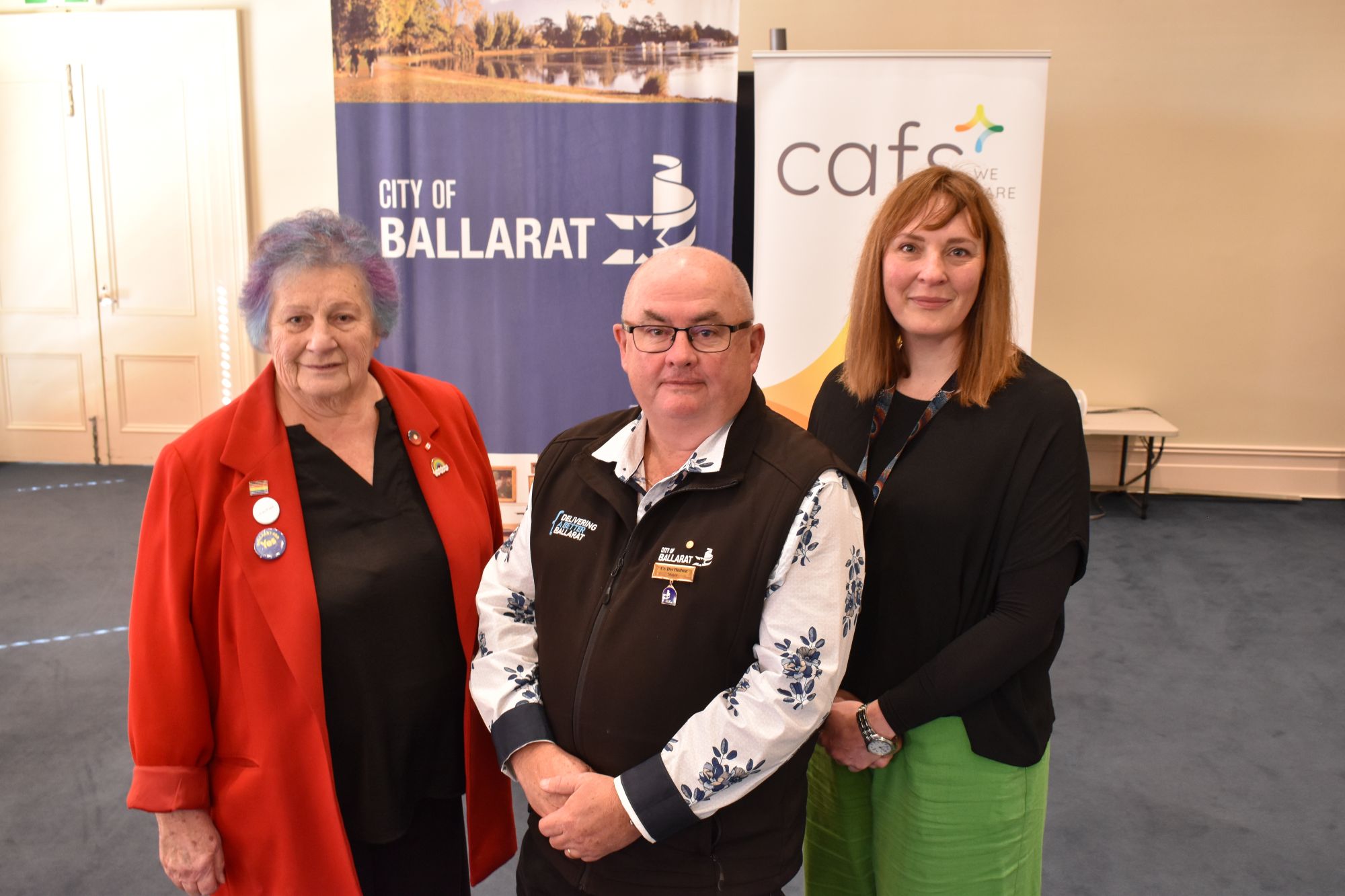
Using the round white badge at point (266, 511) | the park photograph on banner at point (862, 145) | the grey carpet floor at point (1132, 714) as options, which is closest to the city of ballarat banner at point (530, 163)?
the park photograph on banner at point (862, 145)

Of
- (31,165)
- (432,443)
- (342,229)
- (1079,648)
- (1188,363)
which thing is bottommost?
(1079,648)

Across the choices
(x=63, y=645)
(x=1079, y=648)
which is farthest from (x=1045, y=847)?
(x=63, y=645)

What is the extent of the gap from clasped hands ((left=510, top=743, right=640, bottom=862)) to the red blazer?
0.38 meters

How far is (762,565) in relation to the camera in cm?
128

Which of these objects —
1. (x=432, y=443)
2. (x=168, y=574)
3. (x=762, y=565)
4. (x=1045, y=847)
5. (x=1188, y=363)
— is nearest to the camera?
(x=762, y=565)

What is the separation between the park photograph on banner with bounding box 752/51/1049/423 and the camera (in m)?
4.06

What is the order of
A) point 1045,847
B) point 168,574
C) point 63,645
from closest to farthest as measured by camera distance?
point 168,574 → point 1045,847 → point 63,645

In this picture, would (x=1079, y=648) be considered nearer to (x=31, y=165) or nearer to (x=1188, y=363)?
(x=1188, y=363)

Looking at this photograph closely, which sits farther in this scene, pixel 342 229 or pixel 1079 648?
pixel 1079 648

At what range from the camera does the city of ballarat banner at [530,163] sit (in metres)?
4.10

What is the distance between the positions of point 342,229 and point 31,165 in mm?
6298

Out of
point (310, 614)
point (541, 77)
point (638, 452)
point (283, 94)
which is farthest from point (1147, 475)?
point (283, 94)

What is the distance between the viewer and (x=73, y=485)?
6367 millimetres

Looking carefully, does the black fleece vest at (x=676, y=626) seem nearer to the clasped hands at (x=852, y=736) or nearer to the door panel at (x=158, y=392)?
the clasped hands at (x=852, y=736)
